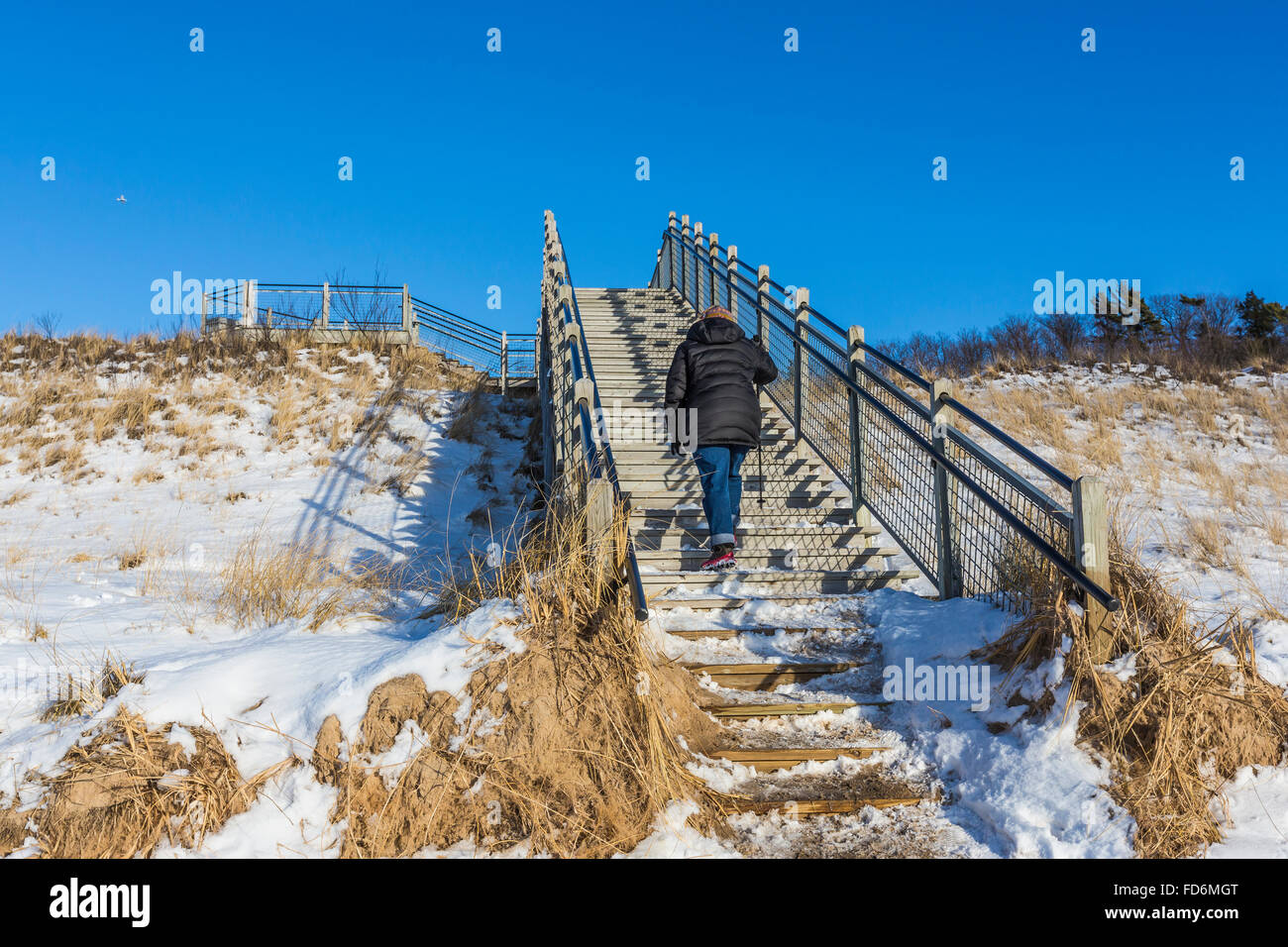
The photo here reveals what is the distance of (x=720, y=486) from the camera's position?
6.07 metres

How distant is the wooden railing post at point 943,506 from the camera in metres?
5.52

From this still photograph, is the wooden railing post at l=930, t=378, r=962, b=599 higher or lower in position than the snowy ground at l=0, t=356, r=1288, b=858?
higher

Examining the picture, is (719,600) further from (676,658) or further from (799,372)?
(799,372)

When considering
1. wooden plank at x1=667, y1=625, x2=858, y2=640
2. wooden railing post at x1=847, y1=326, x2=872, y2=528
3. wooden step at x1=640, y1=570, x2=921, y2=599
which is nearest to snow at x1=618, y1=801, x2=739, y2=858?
wooden plank at x1=667, y1=625, x2=858, y2=640

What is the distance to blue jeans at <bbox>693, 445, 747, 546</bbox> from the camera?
237 inches

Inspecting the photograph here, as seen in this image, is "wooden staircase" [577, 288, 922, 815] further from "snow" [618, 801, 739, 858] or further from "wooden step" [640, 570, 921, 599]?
"snow" [618, 801, 739, 858]

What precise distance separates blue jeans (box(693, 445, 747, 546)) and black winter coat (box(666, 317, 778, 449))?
7 centimetres

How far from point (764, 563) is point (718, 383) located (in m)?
1.30

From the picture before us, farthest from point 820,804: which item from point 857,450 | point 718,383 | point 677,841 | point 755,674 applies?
point 857,450

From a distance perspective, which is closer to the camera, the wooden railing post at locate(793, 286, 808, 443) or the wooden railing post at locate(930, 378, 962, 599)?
the wooden railing post at locate(930, 378, 962, 599)
